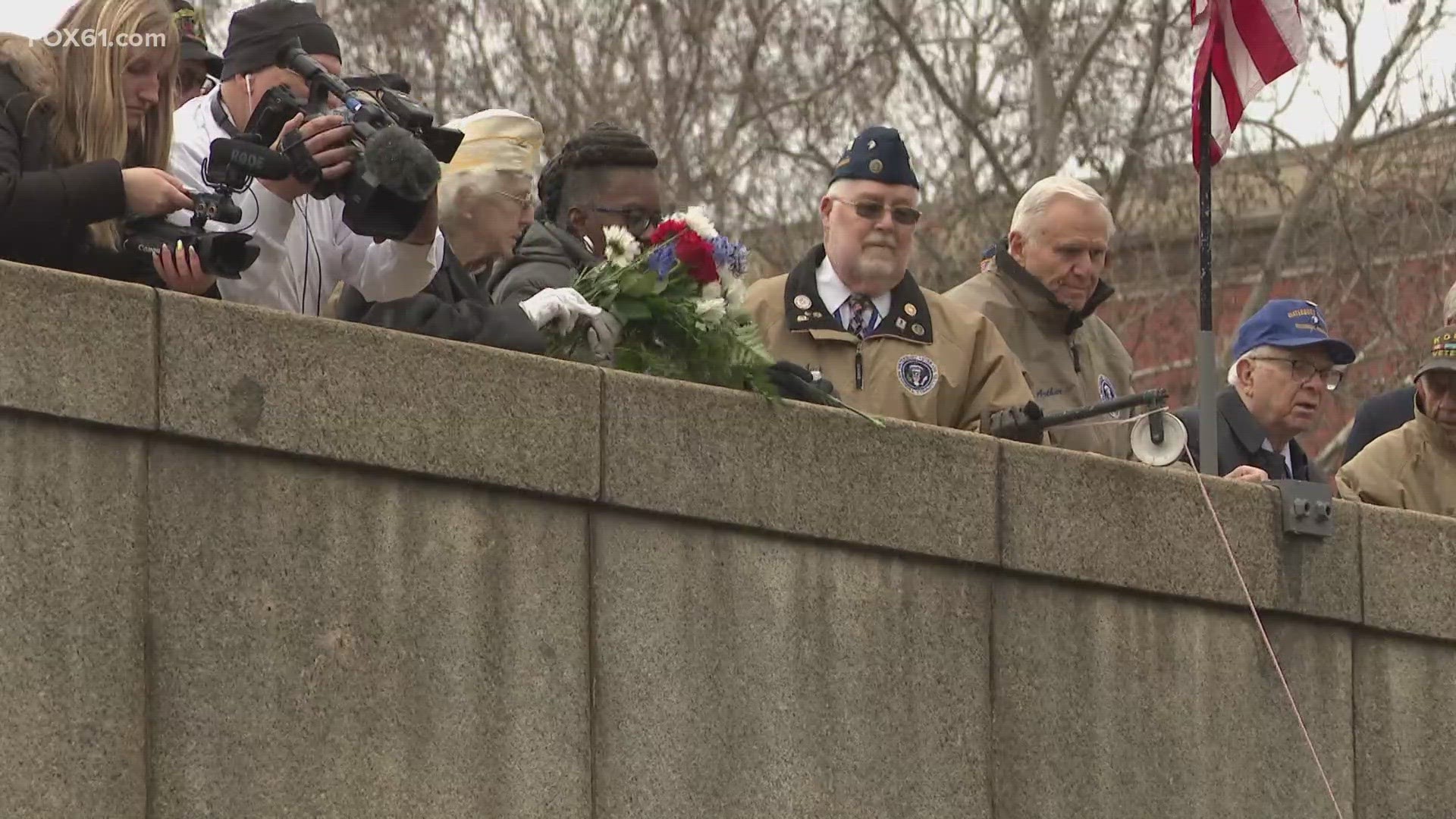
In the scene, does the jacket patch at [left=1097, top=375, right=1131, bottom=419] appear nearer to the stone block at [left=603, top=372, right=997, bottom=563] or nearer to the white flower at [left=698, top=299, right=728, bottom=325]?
the stone block at [left=603, top=372, right=997, bottom=563]

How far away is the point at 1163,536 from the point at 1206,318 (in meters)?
0.96

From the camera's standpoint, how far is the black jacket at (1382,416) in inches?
406

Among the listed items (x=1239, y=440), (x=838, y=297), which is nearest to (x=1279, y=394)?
(x=1239, y=440)

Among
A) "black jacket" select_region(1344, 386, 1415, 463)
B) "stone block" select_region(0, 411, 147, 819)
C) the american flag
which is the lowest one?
"stone block" select_region(0, 411, 147, 819)

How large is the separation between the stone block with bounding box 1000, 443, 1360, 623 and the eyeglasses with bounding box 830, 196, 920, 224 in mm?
786

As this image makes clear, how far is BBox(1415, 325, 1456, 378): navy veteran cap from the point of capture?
966 centimetres

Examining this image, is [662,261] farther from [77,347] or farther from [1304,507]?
[1304,507]

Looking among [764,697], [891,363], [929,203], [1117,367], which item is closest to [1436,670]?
[1117,367]

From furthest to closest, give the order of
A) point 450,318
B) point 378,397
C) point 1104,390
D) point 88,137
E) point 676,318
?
point 1104,390 → point 676,318 → point 450,318 → point 378,397 → point 88,137

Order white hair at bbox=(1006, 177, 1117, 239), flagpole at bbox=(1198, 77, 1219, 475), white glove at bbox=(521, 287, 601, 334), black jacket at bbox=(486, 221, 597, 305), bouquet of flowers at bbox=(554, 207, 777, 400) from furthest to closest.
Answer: white hair at bbox=(1006, 177, 1117, 239), flagpole at bbox=(1198, 77, 1219, 475), black jacket at bbox=(486, 221, 597, 305), bouquet of flowers at bbox=(554, 207, 777, 400), white glove at bbox=(521, 287, 601, 334)

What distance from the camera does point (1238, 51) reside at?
31.3ft

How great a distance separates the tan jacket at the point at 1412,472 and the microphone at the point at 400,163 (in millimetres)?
4083

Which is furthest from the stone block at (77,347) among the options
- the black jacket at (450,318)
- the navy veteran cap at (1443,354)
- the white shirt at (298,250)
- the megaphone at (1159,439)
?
the navy veteran cap at (1443,354)

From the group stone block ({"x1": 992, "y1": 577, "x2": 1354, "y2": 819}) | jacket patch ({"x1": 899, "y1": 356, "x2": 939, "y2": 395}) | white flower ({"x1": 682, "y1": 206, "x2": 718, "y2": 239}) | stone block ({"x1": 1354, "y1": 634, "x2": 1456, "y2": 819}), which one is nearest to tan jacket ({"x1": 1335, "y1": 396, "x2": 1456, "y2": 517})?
stone block ({"x1": 1354, "y1": 634, "x2": 1456, "y2": 819})
